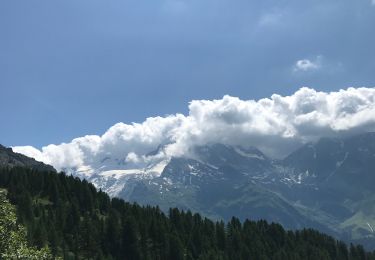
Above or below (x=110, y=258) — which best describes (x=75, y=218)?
above

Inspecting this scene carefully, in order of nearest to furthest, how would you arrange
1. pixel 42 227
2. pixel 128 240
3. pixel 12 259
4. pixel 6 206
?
1. pixel 12 259
2. pixel 6 206
3. pixel 42 227
4. pixel 128 240

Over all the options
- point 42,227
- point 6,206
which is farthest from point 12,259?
point 42,227

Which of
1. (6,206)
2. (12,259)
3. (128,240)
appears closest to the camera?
(12,259)

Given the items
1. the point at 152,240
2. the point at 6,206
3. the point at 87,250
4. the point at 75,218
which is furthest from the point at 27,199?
the point at 6,206

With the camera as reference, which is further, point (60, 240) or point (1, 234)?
point (60, 240)

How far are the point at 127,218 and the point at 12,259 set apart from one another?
162308 millimetres

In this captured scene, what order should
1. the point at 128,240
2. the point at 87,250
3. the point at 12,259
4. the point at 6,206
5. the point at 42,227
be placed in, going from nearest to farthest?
the point at 12,259, the point at 6,206, the point at 42,227, the point at 87,250, the point at 128,240

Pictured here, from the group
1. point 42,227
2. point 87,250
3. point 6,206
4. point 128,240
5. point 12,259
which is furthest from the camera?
point 128,240

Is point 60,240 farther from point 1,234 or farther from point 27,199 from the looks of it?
point 1,234

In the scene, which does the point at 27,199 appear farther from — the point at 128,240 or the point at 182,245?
the point at 182,245

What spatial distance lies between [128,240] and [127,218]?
1117 centimetres

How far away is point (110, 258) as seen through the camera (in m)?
170

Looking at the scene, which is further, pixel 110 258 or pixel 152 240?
pixel 152 240

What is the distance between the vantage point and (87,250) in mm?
173000
